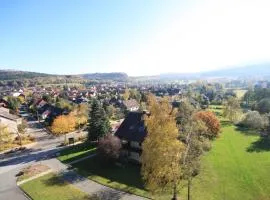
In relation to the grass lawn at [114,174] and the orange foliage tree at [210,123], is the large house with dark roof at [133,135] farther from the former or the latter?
the orange foliage tree at [210,123]

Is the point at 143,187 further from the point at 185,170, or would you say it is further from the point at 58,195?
the point at 58,195

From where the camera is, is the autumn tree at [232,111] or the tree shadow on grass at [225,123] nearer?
the tree shadow on grass at [225,123]

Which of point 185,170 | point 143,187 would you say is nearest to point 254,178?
point 185,170

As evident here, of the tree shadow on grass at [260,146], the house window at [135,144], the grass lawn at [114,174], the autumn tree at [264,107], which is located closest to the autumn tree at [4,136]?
the grass lawn at [114,174]

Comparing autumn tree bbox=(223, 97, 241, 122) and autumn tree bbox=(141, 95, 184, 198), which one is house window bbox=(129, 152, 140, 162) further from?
autumn tree bbox=(223, 97, 241, 122)

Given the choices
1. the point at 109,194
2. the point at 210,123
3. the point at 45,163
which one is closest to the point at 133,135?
the point at 109,194
